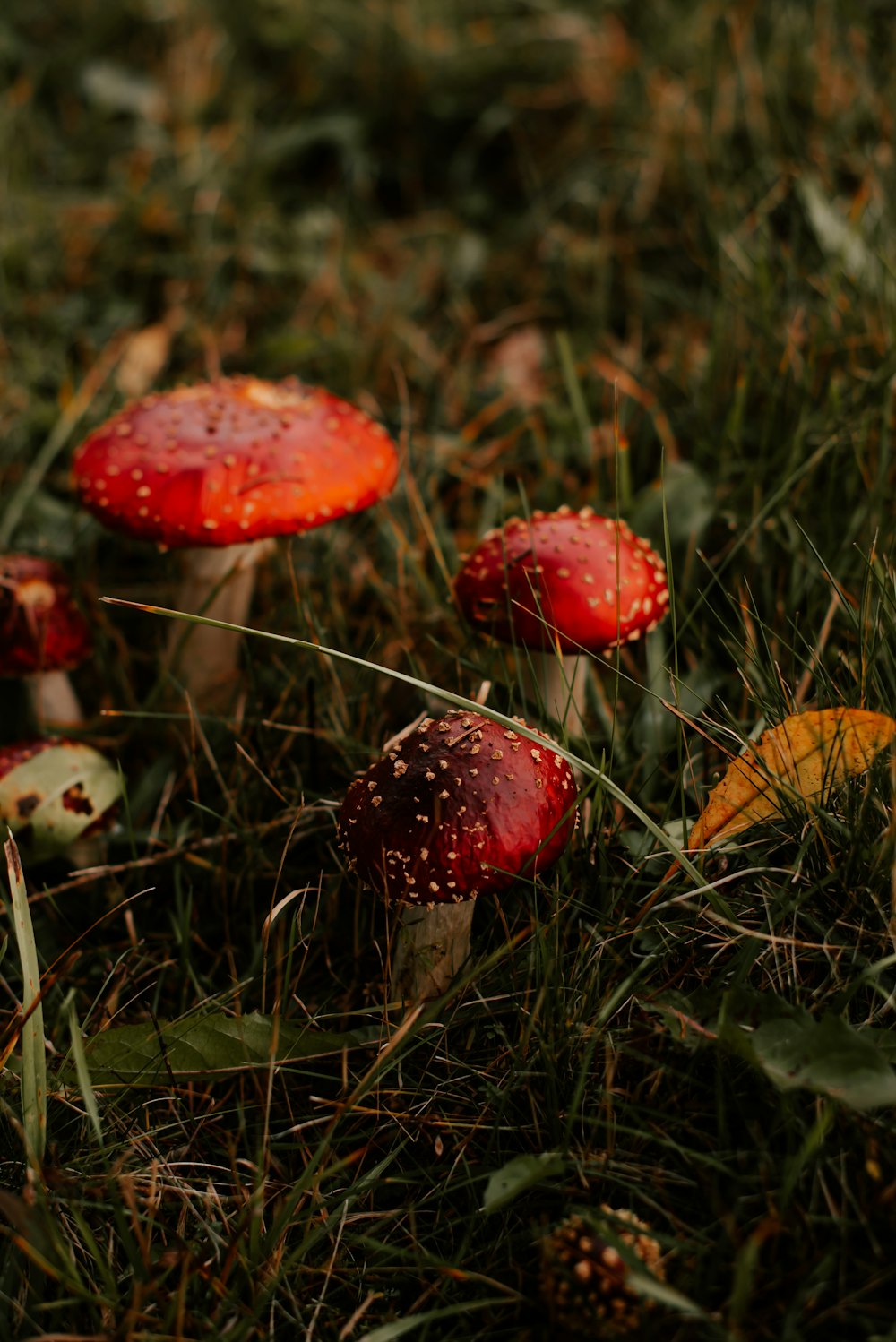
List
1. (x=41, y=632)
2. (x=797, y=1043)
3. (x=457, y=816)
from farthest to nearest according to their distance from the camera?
(x=41, y=632) → (x=457, y=816) → (x=797, y=1043)

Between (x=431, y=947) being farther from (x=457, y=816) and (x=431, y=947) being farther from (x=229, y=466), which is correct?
(x=229, y=466)

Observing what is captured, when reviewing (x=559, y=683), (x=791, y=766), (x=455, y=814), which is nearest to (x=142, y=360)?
(x=559, y=683)

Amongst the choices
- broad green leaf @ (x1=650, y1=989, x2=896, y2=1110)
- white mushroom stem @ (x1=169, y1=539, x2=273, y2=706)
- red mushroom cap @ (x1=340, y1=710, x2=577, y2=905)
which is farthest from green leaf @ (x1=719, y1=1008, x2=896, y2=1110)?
white mushroom stem @ (x1=169, y1=539, x2=273, y2=706)

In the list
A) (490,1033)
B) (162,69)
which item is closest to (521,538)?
(490,1033)

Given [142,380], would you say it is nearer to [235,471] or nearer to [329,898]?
[235,471]

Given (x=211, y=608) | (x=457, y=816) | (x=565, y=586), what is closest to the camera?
(x=457, y=816)
